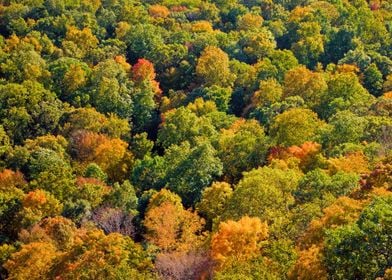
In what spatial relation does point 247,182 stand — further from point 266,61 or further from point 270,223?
point 266,61

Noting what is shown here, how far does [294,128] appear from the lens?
8712 centimetres

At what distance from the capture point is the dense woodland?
56125mm

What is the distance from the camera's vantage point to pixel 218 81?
12369 cm

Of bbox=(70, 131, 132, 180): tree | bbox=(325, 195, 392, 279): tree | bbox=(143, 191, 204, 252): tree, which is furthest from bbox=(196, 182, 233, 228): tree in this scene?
bbox=(325, 195, 392, 279): tree

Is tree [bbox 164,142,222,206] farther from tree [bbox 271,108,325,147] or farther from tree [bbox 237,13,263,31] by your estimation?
tree [bbox 237,13,263,31]

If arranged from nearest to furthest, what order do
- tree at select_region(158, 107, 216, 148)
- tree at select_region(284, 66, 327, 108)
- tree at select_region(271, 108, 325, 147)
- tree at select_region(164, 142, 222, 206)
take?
1. tree at select_region(164, 142, 222, 206)
2. tree at select_region(271, 108, 325, 147)
3. tree at select_region(158, 107, 216, 148)
4. tree at select_region(284, 66, 327, 108)

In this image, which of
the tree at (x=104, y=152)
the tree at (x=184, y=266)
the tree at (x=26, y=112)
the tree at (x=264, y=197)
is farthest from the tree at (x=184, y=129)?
the tree at (x=184, y=266)

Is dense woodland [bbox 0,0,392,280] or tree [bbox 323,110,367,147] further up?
tree [bbox 323,110,367,147]

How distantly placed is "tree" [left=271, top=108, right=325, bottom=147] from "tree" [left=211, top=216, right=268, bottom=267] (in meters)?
30.0

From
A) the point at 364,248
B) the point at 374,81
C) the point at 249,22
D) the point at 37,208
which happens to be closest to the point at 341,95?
the point at 374,81

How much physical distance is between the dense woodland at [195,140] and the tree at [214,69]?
0.31 m

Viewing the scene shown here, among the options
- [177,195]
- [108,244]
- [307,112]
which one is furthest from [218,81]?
[108,244]

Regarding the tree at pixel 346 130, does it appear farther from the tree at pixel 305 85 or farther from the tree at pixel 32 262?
the tree at pixel 32 262

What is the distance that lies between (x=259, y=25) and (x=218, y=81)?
30674 millimetres
